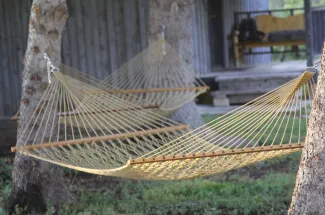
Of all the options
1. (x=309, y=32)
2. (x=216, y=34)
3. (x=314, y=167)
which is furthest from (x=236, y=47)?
(x=314, y=167)

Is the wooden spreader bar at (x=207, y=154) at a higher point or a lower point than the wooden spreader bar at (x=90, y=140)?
higher

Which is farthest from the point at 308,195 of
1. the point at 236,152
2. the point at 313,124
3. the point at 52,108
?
the point at 52,108

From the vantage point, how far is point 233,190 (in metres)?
5.15

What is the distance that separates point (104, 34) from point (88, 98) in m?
3.48

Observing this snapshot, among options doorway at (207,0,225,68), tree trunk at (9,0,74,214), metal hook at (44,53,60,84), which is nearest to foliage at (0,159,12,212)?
tree trunk at (9,0,74,214)

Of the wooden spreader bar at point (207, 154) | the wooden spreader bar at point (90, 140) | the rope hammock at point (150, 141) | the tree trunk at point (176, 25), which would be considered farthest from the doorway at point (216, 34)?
the wooden spreader bar at point (207, 154)

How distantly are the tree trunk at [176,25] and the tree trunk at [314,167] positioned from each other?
3.91 metres

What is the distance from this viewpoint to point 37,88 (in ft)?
14.9

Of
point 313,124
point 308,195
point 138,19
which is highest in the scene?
point 138,19

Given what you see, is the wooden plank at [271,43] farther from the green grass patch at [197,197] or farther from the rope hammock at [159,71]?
the green grass patch at [197,197]

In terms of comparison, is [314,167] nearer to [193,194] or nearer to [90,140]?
[90,140]

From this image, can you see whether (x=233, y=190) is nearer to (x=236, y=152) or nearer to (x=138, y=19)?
(x=236, y=152)

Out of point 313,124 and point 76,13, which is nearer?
point 313,124

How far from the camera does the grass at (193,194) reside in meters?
4.57
